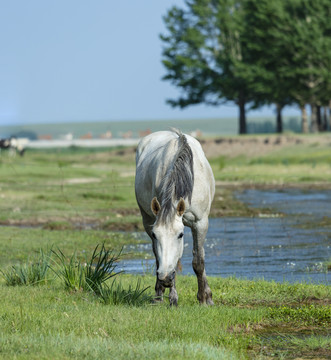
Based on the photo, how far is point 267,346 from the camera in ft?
28.8

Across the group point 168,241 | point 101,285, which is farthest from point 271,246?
point 168,241

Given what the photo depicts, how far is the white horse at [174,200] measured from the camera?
9.66 meters

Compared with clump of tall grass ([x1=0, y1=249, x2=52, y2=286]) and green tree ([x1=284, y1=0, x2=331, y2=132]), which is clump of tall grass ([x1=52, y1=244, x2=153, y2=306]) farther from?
green tree ([x1=284, y1=0, x2=331, y2=132])

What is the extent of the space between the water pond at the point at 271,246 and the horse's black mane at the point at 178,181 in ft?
11.7

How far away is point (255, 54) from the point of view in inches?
2938

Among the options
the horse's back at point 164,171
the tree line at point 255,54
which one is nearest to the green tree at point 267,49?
the tree line at point 255,54

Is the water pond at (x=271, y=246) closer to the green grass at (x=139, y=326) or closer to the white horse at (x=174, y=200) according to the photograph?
the white horse at (x=174, y=200)

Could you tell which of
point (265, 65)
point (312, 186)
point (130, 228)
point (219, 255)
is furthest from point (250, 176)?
point (265, 65)

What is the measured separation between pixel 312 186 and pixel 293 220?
14.0 m

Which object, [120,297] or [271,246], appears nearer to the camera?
[120,297]

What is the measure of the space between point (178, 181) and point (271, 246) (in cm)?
903

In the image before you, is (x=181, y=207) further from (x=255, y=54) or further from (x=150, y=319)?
(x=255, y=54)

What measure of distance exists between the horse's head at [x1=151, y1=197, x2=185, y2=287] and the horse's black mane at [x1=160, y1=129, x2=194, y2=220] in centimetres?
8

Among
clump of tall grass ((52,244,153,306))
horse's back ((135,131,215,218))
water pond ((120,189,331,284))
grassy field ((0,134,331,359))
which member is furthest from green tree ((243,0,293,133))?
clump of tall grass ((52,244,153,306))
